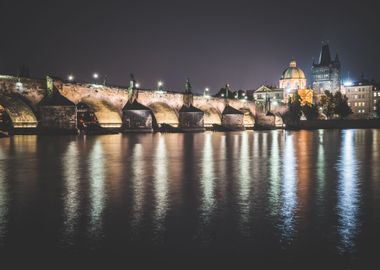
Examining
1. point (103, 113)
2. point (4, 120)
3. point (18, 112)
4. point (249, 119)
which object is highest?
point (103, 113)

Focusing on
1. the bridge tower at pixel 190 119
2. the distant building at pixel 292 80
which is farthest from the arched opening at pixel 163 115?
the distant building at pixel 292 80

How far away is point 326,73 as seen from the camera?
17512 cm

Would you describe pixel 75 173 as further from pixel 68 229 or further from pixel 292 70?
pixel 292 70

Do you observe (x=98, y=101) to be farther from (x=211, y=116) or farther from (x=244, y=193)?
(x=244, y=193)

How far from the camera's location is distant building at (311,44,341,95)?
17138 cm

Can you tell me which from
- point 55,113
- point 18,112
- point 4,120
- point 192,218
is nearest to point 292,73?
point 4,120

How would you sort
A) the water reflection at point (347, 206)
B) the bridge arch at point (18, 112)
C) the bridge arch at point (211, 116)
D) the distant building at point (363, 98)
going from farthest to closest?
the distant building at point (363, 98), the bridge arch at point (211, 116), the bridge arch at point (18, 112), the water reflection at point (347, 206)

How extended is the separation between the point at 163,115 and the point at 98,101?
56.9 feet

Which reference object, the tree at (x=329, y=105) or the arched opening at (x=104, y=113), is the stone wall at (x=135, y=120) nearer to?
the arched opening at (x=104, y=113)

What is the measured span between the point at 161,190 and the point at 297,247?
510cm

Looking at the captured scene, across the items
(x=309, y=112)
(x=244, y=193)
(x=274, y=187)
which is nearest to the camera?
A: (x=244, y=193)

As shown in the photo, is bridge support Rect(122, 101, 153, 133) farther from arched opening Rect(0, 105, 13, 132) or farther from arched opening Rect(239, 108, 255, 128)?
arched opening Rect(239, 108, 255, 128)

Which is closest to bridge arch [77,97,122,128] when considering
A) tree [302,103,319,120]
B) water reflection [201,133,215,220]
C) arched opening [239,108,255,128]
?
water reflection [201,133,215,220]

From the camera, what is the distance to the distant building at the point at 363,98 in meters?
153
